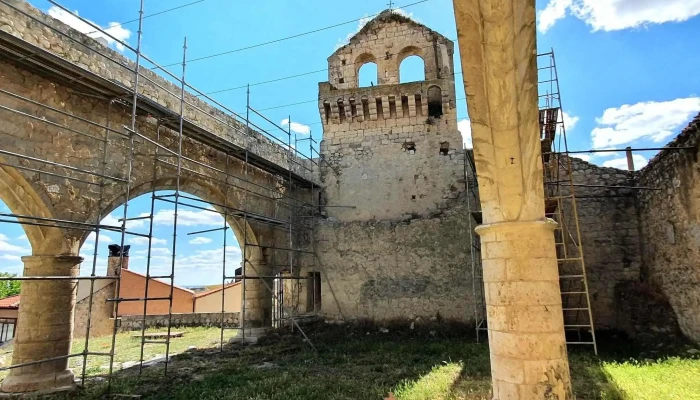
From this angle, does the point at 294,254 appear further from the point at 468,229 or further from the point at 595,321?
the point at 595,321

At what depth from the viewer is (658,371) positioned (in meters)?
5.02

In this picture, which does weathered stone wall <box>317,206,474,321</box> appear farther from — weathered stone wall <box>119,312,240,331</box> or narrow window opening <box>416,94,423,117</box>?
weathered stone wall <box>119,312,240,331</box>

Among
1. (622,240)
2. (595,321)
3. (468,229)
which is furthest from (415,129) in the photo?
(595,321)

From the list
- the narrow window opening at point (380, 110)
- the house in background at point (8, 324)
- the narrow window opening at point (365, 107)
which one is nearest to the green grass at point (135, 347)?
the house in background at point (8, 324)

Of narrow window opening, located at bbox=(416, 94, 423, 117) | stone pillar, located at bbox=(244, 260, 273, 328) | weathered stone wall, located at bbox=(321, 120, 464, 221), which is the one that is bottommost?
stone pillar, located at bbox=(244, 260, 273, 328)

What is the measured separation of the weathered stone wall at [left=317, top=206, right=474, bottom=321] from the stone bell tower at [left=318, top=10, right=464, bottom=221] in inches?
24.3

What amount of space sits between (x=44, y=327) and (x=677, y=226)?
831cm

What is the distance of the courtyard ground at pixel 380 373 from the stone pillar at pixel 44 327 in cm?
42

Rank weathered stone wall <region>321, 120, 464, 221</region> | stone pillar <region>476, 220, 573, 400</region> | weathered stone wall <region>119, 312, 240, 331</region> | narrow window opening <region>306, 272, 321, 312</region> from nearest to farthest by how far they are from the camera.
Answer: stone pillar <region>476, 220, 573, 400</region> < weathered stone wall <region>321, 120, 464, 221</region> < narrow window opening <region>306, 272, 321, 312</region> < weathered stone wall <region>119, 312, 240, 331</region>

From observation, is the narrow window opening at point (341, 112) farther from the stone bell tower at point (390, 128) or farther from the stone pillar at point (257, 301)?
the stone pillar at point (257, 301)

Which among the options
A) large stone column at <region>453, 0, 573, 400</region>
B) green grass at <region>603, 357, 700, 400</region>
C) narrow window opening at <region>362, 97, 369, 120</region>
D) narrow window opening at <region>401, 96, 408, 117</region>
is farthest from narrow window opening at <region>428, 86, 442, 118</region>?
large stone column at <region>453, 0, 573, 400</region>

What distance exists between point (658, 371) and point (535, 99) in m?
3.93

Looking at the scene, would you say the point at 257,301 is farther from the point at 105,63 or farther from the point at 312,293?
the point at 105,63

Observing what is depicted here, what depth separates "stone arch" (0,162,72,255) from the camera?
16.2ft
